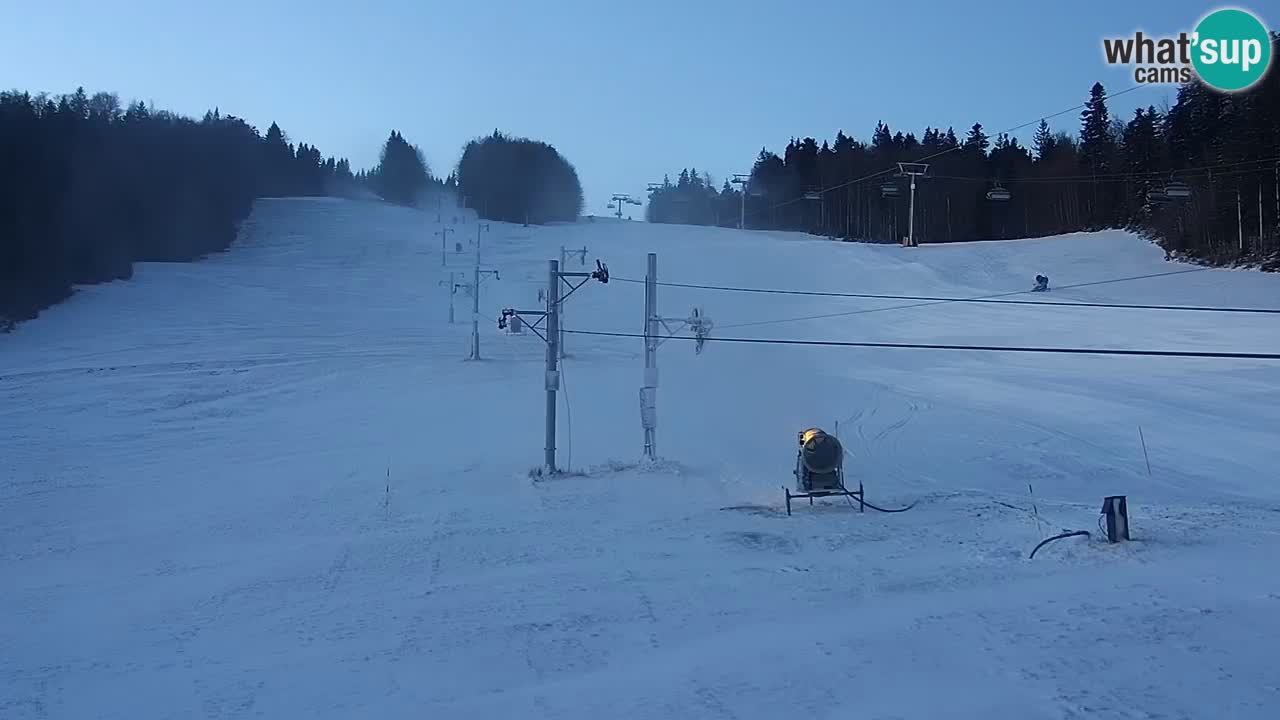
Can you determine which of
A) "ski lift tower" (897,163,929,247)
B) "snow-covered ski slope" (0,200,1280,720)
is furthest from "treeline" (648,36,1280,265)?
"snow-covered ski slope" (0,200,1280,720)

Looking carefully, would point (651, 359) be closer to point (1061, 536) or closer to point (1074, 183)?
point (1061, 536)

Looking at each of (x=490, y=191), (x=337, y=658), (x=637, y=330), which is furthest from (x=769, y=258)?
(x=337, y=658)

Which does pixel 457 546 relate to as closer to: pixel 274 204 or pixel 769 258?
pixel 769 258

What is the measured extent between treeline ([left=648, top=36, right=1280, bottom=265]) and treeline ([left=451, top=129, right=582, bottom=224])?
22.8 meters

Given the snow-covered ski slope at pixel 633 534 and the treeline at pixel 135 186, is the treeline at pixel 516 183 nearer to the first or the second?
the treeline at pixel 135 186

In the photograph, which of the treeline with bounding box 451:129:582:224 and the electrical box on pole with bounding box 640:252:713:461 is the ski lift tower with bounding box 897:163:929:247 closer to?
the electrical box on pole with bounding box 640:252:713:461

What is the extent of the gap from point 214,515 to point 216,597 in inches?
190

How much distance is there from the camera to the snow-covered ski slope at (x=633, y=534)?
26.3ft

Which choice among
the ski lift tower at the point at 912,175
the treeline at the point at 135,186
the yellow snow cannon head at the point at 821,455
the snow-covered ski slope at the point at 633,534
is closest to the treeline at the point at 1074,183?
the ski lift tower at the point at 912,175

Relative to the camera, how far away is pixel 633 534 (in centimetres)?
1313

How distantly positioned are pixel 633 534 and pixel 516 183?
3743 inches

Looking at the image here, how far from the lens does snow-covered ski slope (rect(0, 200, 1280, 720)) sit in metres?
8.01

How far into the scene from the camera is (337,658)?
344 inches

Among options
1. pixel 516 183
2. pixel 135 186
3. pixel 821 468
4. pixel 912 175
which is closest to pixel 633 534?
pixel 821 468
